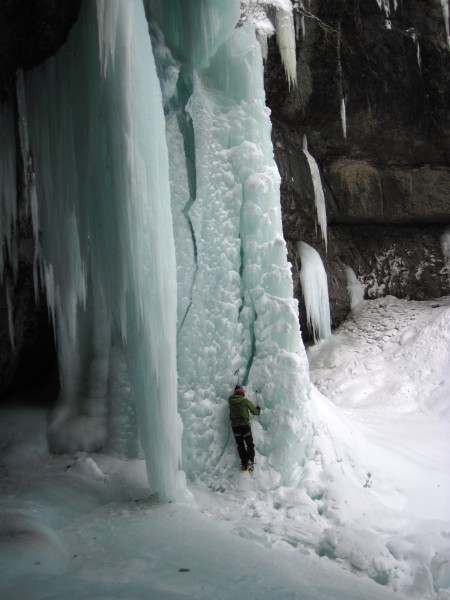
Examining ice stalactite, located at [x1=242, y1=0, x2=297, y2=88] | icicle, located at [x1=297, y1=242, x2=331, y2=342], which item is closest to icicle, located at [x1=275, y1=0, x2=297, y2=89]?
ice stalactite, located at [x1=242, y1=0, x2=297, y2=88]

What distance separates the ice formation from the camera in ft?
14.5

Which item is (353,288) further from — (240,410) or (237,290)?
(240,410)

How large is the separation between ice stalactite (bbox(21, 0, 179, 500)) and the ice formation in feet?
0.04

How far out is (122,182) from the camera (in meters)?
4.29

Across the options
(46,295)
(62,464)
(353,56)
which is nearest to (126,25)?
(46,295)

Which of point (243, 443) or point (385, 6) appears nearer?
point (243, 443)

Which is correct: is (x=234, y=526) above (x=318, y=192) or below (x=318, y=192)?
below

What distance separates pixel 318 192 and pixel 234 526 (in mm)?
9302

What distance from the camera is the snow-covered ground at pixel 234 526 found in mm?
3037

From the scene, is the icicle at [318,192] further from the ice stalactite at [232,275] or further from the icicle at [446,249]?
the ice stalactite at [232,275]

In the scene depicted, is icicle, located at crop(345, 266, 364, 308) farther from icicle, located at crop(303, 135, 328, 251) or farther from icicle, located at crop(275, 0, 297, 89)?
icicle, located at crop(275, 0, 297, 89)

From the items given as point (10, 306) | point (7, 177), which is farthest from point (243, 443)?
point (7, 177)

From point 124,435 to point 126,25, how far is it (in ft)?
12.5

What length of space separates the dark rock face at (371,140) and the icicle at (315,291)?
0.22m
